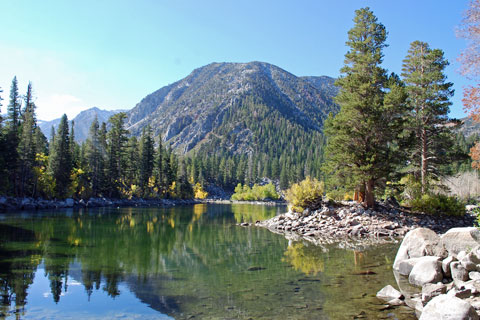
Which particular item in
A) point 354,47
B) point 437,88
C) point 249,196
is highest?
point 354,47

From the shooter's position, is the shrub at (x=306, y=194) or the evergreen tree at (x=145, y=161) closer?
the shrub at (x=306, y=194)

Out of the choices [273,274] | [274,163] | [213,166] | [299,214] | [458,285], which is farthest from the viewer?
[274,163]

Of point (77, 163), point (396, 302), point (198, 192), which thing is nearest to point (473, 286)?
point (396, 302)


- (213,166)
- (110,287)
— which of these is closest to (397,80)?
(110,287)

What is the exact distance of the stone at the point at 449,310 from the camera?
716 cm

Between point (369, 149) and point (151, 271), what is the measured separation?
71.9 feet

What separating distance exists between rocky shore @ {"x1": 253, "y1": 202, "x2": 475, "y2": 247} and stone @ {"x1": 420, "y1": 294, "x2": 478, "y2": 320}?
46.4 ft

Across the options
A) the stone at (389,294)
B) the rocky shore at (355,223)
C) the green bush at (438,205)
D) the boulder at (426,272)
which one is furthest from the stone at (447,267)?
the green bush at (438,205)

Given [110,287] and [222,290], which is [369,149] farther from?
[110,287]

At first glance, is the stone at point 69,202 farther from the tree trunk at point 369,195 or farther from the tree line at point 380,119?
the tree trunk at point 369,195

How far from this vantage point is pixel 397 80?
2886 centimetres

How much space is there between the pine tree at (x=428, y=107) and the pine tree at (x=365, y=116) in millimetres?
3738

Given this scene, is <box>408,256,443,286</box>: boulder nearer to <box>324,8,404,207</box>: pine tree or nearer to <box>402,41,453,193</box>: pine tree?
<box>324,8,404,207</box>: pine tree

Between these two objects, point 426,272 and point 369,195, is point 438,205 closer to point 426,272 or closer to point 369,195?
point 369,195
